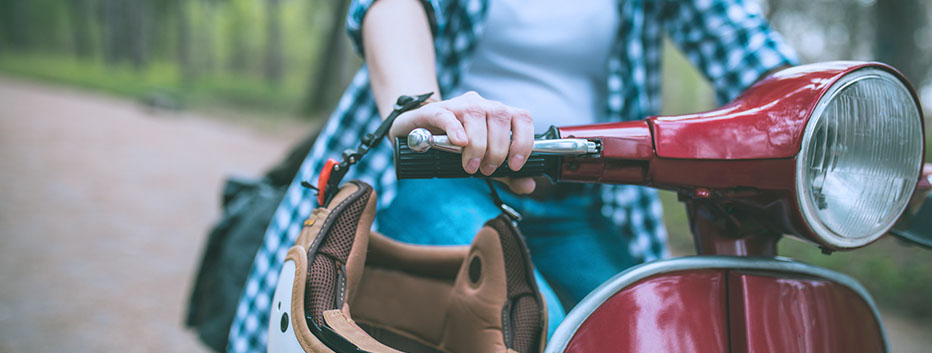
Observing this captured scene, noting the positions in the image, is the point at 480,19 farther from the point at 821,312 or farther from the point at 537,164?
the point at 821,312

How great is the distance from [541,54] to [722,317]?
0.60 metres

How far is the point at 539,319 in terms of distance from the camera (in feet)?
2.40

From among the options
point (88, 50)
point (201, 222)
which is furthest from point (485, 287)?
point (88, 50)

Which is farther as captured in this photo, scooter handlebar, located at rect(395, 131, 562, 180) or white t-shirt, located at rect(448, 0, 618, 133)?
white t-shirt, located at rect(448, 0, 618, 133)

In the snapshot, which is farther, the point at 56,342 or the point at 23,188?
the point at 23,188

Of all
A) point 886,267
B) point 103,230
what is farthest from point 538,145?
point 103,230

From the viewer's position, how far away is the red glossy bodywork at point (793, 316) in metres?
0.65

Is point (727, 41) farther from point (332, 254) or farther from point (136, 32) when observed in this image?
point (136, 32)

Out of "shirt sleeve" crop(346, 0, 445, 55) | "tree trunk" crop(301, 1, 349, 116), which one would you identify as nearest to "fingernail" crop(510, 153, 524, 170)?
"shirt sleeve" crop(346, 0, 445, 55)

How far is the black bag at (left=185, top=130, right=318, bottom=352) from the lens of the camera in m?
1.42

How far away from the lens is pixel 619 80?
3.92ft

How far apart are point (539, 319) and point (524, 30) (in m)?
0.59

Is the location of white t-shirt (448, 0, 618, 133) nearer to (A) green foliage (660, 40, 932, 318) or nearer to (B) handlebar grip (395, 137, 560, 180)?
(B) handlebar grip (395, 137, 560, 180)

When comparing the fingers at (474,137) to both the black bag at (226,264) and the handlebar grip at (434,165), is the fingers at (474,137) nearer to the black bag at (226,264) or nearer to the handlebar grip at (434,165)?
the handlebar grip at (434,165)
